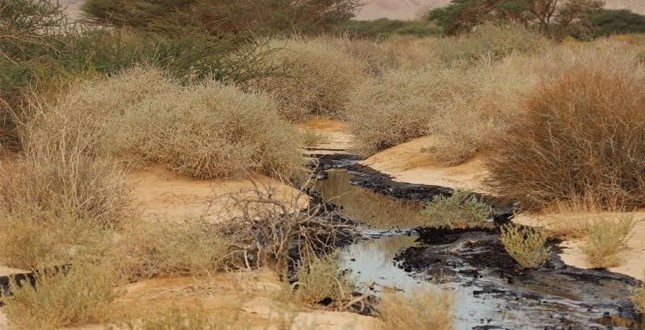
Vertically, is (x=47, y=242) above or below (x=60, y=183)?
below

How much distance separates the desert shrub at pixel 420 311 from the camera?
698 cm

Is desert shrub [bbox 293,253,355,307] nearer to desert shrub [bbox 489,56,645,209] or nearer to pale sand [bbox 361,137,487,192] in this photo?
desert shrub [bbox 489,56,645,209]

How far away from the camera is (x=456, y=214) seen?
12.6m

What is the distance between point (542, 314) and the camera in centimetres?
842

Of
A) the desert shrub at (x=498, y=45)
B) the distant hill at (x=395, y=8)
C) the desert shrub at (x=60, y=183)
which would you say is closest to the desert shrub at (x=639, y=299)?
the desert shrub at (x=60, y=183)

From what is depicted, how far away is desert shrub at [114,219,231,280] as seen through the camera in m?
9.31

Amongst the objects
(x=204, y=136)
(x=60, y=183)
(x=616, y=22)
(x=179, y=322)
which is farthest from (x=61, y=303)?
(x=616, y=22)

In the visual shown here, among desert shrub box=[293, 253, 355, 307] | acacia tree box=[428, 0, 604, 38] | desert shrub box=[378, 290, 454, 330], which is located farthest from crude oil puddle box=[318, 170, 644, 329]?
acacia tree box=[428, 0, 604, 38]

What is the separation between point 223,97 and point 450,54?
48.8 ft

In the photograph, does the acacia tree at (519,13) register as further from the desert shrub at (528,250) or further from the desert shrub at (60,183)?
the desert shrub at (60,183)

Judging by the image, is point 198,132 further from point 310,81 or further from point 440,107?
point 310,81

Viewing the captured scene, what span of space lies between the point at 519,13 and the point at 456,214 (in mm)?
30164

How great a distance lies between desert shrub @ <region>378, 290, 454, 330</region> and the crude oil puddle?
38 cm

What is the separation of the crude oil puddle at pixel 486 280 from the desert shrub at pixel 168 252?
1435 millimetres
